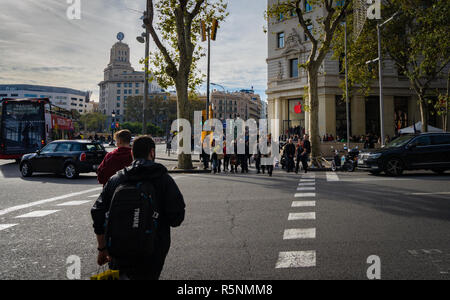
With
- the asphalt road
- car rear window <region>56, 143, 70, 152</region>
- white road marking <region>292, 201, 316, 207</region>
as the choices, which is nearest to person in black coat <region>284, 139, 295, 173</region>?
the asphalt road

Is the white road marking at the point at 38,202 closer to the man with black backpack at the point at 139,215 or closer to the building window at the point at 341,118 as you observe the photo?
the man with black backpack at the point at 139,215

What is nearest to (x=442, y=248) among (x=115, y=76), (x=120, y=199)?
(x=120, y=199)

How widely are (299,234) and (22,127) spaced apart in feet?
69.0

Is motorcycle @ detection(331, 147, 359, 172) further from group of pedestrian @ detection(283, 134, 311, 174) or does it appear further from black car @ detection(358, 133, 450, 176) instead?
black car @ detection(358, 133, 450, 176)

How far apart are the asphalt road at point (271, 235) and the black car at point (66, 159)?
4.46 meters

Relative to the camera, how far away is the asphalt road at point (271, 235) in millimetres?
4000

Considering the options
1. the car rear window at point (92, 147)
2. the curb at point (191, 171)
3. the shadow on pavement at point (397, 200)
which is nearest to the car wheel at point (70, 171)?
the car rear window at point (92, 147)

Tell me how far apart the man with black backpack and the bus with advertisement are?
21.4 m

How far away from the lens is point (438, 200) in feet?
26.4

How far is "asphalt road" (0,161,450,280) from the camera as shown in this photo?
4000 millimetres

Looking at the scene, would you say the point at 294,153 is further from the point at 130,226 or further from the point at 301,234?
the point at 130,226

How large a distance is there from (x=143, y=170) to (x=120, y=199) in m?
0.30
